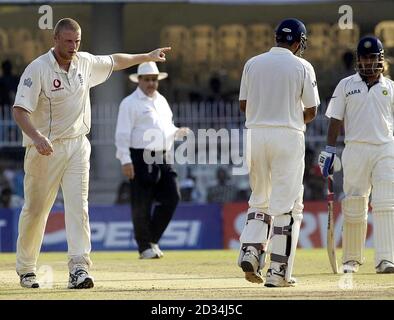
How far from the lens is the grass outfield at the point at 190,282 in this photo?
10508 millimetres

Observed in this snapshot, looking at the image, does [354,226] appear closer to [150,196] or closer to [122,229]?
[150,196]

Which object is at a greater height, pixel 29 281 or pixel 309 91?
pixel 309 91

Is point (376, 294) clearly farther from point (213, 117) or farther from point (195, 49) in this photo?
point (195, 49)

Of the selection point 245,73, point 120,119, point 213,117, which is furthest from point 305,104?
point 213,117

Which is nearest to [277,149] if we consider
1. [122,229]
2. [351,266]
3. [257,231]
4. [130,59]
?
[257,231]

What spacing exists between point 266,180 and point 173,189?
16.3 ft

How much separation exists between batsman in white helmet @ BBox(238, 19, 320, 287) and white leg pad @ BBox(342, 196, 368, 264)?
80.0 inches

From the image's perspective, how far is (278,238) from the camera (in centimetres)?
1116

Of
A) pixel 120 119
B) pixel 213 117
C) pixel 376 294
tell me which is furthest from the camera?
pixel 213 117

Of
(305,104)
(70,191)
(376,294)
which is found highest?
(305,104)

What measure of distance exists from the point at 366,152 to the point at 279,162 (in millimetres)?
2213

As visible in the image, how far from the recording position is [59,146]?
11297 millimetres

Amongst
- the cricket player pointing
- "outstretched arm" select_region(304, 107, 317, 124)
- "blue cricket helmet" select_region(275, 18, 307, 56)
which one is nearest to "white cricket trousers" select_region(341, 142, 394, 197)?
"outstretched arm" select_region(304, 107, 317, 124)
